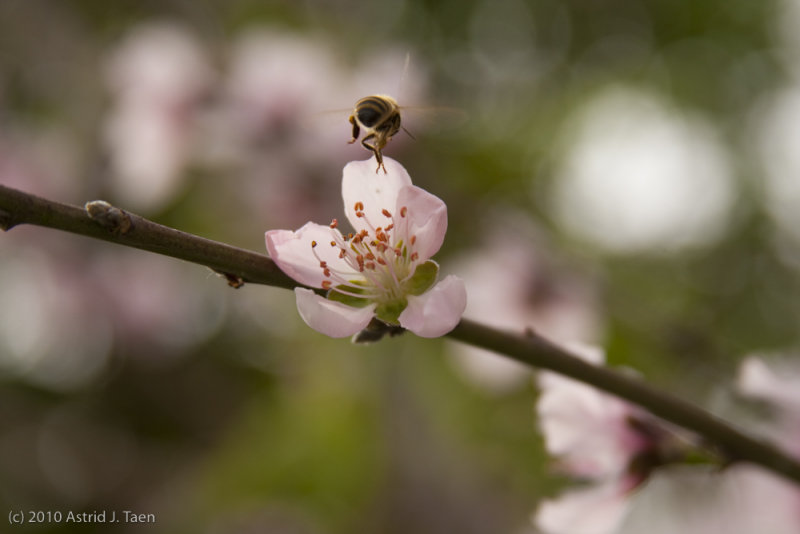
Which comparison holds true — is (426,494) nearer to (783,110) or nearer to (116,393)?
(116,393)

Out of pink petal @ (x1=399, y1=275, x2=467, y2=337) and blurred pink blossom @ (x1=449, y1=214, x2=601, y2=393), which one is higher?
pink petal @ (x1=399, y1=275, x2=467, y2=337)

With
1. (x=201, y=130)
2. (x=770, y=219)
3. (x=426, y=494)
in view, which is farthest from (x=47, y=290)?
(x=770, y=219)

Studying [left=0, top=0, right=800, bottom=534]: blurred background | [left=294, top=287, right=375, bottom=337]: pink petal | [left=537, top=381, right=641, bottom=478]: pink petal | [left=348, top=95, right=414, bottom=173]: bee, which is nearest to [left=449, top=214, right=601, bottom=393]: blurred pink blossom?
[left=0, top=0, right=800, bottom=534]: blurred background

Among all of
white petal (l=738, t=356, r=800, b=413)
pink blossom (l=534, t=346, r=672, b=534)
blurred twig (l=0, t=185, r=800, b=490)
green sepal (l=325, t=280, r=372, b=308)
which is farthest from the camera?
white petal (l=738, t=356, r=800, b=413)

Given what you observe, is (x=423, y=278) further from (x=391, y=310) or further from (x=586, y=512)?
(x=586, y=512)

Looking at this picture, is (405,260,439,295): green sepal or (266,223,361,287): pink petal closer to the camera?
(266,223,361,287): pink petal

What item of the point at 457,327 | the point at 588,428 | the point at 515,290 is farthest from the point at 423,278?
the point at 515,290

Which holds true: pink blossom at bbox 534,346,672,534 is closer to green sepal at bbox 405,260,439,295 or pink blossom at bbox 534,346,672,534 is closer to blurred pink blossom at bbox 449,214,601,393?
green sepal at bbox 405,260,439,295
